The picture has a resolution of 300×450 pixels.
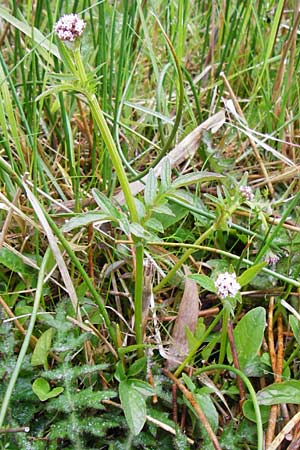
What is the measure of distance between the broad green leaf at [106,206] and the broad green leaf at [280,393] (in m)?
0.32

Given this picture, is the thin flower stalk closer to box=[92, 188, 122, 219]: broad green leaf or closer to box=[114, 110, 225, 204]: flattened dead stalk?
box=[92, 188, 122, 219]: broad green leaf

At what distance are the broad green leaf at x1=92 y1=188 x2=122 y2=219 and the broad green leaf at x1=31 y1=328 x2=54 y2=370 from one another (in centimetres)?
19

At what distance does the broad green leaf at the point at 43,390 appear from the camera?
0.77m

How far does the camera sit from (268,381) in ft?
2.92

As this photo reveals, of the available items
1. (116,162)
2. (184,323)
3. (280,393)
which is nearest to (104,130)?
(116,162)

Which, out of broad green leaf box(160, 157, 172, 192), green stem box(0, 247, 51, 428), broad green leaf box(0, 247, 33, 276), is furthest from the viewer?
broad green leaf box(0, 247, 33, 276)

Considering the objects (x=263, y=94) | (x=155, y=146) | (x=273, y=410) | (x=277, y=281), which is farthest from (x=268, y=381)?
(x=263, y=94)

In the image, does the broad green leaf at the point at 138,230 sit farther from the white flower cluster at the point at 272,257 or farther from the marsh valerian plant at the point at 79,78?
the white flower cluster at the point at 272,257

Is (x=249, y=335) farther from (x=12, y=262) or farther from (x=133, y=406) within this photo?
(x=12, y=262)

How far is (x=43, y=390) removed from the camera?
0.79m

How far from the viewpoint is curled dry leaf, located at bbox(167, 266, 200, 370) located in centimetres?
87

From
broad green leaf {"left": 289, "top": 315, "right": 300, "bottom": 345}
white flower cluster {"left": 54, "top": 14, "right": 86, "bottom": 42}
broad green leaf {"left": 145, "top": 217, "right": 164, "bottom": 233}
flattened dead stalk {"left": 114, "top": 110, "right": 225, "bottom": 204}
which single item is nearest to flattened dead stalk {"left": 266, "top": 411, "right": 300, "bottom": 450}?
broad green leaf {"left": 289, "top": 315, "right": 300, "bottom": 345}

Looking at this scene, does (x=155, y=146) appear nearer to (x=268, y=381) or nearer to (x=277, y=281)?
(x=277, y=281)

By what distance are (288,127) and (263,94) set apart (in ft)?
0.28
